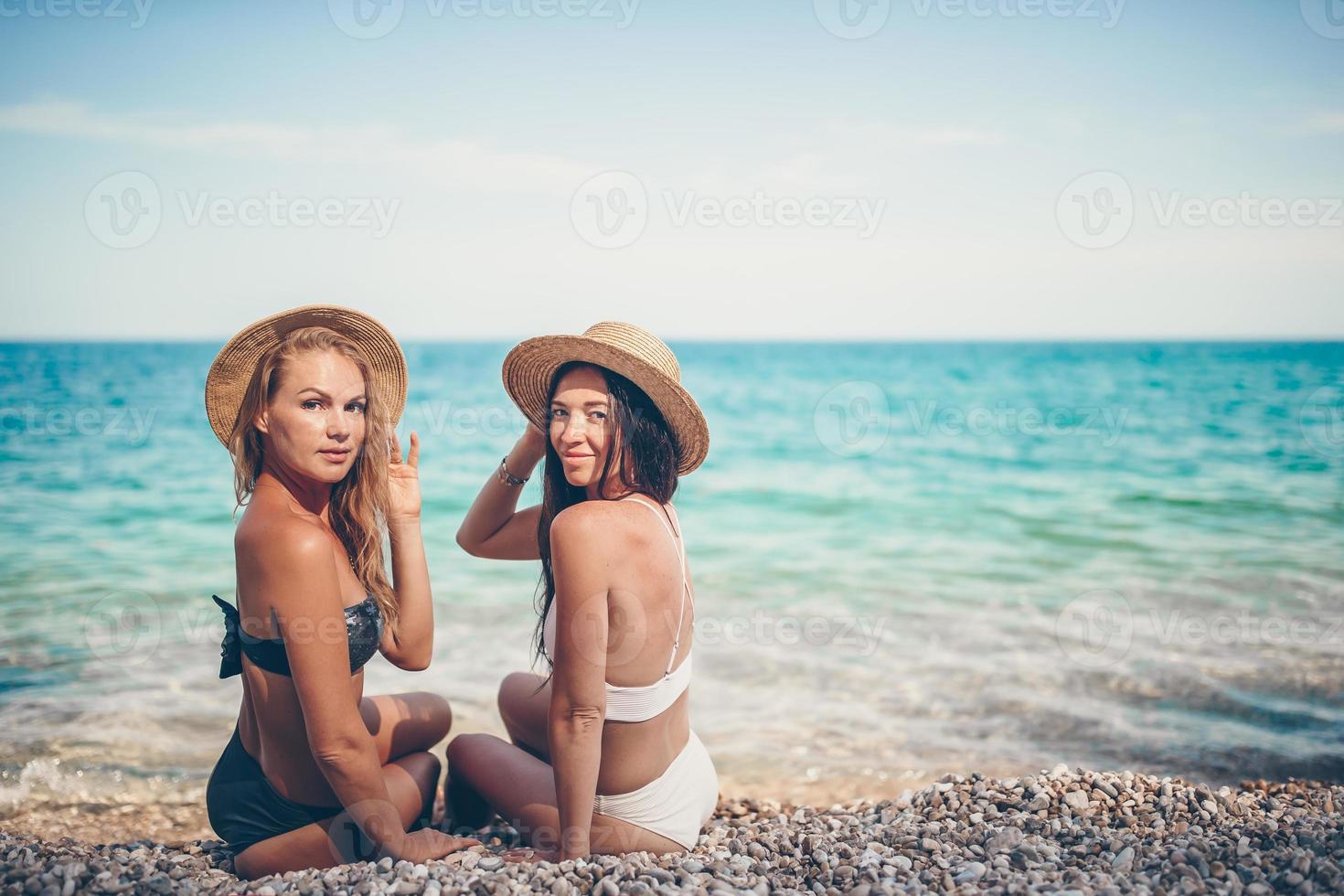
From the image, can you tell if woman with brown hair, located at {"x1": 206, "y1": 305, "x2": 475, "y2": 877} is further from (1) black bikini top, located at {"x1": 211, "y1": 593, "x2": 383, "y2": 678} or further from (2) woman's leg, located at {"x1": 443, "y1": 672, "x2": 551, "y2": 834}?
(2) woman's leg, located at {"x1": 443, "y1": 672, "x2": 551, "y2": 834}

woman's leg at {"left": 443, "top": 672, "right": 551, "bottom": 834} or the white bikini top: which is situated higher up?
the white bikini top

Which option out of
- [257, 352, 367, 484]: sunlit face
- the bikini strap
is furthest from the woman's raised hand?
[257, 352, 367, 484]: sunlit face

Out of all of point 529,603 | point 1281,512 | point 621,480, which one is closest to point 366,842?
point 621,480

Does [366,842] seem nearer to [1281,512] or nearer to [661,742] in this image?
[661,742]

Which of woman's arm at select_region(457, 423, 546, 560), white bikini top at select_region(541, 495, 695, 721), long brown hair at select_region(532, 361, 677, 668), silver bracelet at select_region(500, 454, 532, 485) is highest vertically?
long brown hair at select_region(532, 361, 677, 668)

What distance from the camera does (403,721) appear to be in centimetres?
384

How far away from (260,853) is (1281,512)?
44.8 feet

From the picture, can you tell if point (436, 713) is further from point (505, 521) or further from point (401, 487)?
point (401, 487)

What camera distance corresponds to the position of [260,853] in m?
3.26

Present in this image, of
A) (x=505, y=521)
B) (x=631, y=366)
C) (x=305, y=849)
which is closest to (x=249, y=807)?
(x=305, y=849)

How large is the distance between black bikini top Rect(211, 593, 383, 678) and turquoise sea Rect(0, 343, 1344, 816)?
1.10 m

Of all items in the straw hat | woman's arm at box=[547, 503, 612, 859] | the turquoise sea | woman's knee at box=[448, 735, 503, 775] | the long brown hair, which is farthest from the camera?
the turquoise sea

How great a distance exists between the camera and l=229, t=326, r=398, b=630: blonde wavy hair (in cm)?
321

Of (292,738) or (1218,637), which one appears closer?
(292,738)
